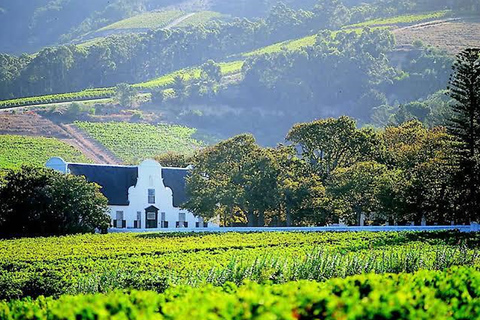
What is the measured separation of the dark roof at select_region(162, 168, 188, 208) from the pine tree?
91.3ft

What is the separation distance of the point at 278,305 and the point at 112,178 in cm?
5481

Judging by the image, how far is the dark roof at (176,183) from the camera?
6524 cm

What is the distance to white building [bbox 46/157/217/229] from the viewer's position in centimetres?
6225

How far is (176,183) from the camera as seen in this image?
66.0m

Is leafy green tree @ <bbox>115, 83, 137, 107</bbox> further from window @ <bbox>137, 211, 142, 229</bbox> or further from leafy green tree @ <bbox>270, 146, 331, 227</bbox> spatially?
leafy green tree @ <bbox>270, 146, 331, 227</bbox>

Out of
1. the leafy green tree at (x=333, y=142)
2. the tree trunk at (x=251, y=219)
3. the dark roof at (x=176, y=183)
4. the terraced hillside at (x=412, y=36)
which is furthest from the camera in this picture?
the terraced hillside at (x=412, y=36)

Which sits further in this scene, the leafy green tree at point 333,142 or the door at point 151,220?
the door at point 151,220

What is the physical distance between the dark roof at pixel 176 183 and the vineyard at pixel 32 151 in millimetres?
20160

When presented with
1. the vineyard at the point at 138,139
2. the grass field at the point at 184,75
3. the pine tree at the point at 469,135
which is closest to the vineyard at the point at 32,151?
the vineyard at the point at 138,139

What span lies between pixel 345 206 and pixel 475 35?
104128 millimetres

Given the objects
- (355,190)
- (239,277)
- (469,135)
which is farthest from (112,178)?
(239,277)

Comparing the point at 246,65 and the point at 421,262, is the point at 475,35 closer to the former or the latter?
the point at 246,65

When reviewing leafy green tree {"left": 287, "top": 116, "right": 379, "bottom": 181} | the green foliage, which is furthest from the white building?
the green foliage

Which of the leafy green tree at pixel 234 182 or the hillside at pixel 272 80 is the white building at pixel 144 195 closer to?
the leafy green tree at pixel 234 182
